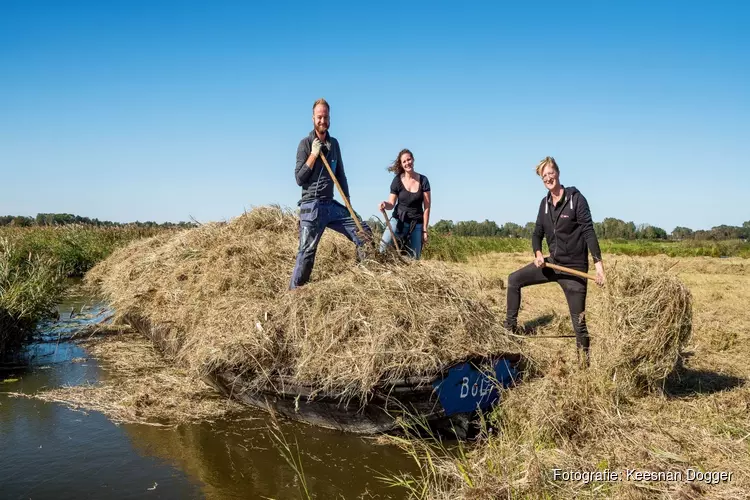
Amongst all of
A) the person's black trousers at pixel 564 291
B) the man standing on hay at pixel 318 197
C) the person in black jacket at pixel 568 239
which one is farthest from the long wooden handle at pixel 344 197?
the person in black jacket at pixel 568 239

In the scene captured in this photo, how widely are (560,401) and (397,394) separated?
119cm

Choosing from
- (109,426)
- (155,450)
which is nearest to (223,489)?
(155,450)

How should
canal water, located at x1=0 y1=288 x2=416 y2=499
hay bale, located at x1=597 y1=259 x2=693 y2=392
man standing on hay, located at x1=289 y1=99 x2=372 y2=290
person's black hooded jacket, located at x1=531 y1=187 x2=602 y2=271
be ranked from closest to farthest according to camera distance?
canal water, located at x1=0 y1=288 x2=416 y2=499
hay bale, located at x1=597 y1=259 x2=693 y2=392
person's black hooded jacket, located at x1=531 y1=187 x2=602 y2=271
man standing on hay, located at x1=289 y1=99 x2=372 y2=290

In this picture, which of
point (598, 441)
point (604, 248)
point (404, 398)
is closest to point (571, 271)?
point (598, 441)

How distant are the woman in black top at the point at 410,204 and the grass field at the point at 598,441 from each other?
7.13ft

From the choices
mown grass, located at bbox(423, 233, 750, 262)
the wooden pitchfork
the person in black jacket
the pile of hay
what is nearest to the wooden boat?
the pile of hay

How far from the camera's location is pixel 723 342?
6.36 meters

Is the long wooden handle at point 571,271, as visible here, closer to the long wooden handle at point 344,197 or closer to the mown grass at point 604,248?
the long wooden handle at point 344,197

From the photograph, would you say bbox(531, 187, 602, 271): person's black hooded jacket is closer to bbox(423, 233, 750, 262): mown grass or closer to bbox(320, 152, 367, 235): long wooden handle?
bbox(320, 152, 367, 235): long wooden handle

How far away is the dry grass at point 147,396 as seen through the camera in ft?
15.7

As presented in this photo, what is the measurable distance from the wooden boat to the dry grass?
1.96 ft

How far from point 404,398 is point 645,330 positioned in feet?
6.74

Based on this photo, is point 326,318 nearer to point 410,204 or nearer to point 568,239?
point 568,239

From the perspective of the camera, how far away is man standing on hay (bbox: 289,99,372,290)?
531 centimetres
